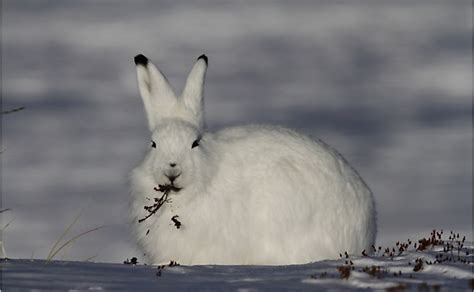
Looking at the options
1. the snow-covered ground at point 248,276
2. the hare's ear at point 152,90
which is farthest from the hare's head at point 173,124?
the snow-covered ground at point 248,276

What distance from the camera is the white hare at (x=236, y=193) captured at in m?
8.98

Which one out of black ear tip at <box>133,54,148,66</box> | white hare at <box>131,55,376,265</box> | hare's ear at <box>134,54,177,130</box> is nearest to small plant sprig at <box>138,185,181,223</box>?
white hare at <box>131,55,376,265</box>

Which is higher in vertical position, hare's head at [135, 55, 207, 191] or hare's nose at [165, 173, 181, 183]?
hare's head at [135, 55, 207, 191]

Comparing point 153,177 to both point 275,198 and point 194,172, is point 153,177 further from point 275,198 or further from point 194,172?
point 275,198

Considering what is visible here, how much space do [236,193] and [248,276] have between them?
233cm

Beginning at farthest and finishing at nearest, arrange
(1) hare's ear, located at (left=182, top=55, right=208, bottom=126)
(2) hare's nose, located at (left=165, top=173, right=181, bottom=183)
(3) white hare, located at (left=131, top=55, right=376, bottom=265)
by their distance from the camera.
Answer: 1. (1) hare's ear, located at (left=182, top=55, right=208, bottom=126)
2. (3) white hare, located at (left=131, top=55, right=376, bottom=265)
3. (2) hare's nose, located at (left=165, top=173, right=181, bottom=183)

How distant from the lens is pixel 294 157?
9273mm

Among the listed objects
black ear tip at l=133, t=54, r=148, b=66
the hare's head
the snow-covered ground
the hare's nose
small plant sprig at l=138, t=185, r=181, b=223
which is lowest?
the snow-covered ground

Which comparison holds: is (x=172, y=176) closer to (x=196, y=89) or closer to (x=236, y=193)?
(x=236, y=193)

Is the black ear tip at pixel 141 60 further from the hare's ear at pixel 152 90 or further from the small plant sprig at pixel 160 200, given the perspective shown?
the small plant sprig at pixel 160 200

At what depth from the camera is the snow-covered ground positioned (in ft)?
20.5

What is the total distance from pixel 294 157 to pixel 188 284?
3.10 metres

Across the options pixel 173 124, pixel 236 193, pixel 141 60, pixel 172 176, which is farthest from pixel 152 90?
pixel 236 193

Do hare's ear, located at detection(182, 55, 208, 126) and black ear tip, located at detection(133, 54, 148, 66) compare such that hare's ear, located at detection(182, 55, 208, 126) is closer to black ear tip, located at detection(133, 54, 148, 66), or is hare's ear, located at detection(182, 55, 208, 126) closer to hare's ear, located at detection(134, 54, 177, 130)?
hare's ear, located at detection(134, 54, 177, 130)
